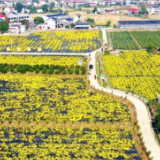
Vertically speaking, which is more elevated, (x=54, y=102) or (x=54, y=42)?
(x=54, y=42)

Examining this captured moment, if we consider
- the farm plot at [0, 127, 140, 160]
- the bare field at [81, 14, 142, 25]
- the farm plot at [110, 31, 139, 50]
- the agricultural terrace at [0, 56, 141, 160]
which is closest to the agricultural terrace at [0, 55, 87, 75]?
the agricultural terrace at [0, 56, 141, 160]

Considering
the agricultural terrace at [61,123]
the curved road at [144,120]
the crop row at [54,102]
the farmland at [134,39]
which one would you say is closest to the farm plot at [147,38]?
the farmland at [134,39]

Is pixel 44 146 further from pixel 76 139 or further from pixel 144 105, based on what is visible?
pixel 144 105

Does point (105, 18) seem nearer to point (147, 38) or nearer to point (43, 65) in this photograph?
point (147, 38)

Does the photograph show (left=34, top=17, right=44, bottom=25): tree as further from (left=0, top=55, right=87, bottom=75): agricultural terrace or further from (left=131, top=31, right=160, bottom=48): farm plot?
(left=0, top=55, right=87, bottom=75): agricultural terrace

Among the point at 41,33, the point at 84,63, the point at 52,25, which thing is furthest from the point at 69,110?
the point at 52,25

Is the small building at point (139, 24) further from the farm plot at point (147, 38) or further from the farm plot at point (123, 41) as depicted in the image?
the farm plot at point (147, 38)

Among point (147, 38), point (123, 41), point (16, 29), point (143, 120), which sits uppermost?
point (16, 29)

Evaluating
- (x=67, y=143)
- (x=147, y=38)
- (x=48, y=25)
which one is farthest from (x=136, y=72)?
(x=48, y=25)
